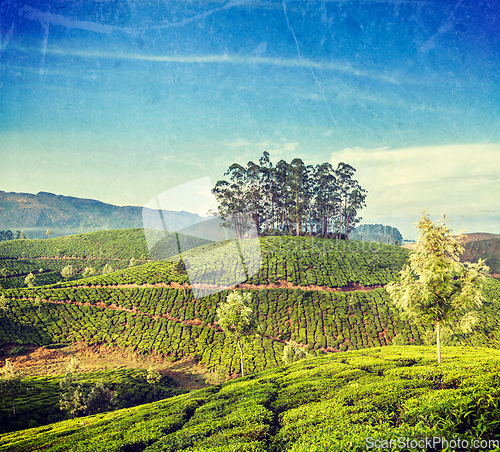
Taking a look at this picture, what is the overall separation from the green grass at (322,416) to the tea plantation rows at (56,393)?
5089 mm

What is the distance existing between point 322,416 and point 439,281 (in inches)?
415

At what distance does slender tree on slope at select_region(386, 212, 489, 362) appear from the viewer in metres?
13.3

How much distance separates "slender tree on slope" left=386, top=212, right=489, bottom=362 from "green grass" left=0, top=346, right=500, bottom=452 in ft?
10.4

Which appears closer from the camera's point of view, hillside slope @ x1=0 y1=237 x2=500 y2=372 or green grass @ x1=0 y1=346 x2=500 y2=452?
green grass @ x1=0 y1=346 x2=500 y2=452

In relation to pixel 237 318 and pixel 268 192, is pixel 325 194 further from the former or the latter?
pixel 237 318

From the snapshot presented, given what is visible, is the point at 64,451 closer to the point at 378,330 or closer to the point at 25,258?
the point at 378,330

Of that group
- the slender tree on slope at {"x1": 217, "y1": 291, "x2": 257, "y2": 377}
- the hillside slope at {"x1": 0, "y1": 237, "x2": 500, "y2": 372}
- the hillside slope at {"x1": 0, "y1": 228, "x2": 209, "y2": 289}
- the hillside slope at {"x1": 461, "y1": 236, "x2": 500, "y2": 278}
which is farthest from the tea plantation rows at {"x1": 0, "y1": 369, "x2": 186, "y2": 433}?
the hillside slope at {"x1": 461, "y1": 236, "x2": 500, "y2": 278}

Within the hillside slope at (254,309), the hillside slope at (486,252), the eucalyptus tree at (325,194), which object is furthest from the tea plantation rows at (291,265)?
the hillside slope at (486,252)

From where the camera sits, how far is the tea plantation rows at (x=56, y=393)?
1791 centimetres

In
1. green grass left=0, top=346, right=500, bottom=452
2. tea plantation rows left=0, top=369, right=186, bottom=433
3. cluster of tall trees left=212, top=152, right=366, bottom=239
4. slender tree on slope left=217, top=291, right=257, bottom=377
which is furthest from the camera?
cluster of tall trees left=212, top=152, right=366, bottom=239

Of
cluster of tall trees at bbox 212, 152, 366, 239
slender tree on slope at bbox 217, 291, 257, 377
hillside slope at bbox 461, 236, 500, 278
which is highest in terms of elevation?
cluster of tall trees at bbox 212, 152, 366, 239

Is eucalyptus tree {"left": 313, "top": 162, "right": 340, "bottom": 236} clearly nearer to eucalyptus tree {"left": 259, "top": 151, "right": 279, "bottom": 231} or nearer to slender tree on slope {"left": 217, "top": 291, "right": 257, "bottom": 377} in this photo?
eucalyptus tree {"left": 259, "top": 151, "right": 279, "bottom": 231}

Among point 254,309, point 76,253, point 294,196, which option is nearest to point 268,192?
point 294,196

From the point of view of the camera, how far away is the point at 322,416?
764cm
